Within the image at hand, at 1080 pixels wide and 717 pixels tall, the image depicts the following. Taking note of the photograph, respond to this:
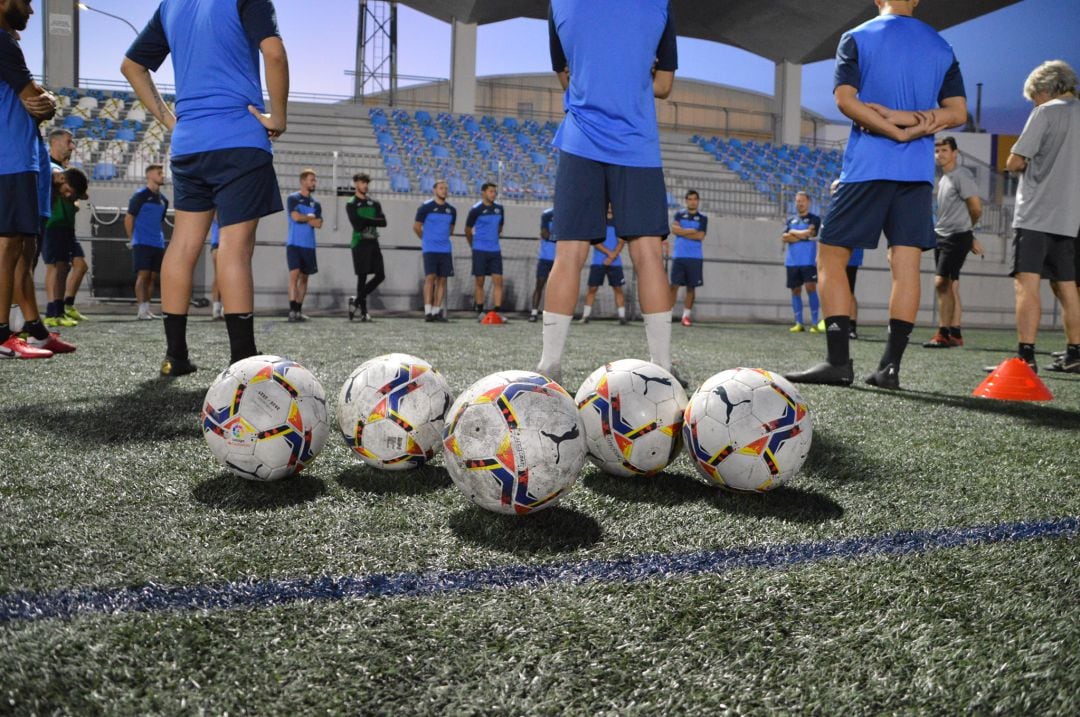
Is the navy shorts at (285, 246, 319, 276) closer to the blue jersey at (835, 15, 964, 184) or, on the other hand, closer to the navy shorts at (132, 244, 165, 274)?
the navy shorts at (132, 244, 165, 274)

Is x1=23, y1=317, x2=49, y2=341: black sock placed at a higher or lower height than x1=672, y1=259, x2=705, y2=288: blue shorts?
lower

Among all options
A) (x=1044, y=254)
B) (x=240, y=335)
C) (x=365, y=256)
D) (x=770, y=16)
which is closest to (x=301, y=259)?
(x=365, y=256)

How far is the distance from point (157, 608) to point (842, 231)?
3.76 metres

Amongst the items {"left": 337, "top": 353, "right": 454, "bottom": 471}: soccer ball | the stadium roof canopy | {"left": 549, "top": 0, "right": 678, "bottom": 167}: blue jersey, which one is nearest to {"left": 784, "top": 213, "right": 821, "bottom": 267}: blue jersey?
{"left": 549, "top": 0, "right": 678, "bottom": 167}: blue jersey

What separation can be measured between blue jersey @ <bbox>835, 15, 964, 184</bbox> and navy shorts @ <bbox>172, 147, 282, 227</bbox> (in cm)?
294

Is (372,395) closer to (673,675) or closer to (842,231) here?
(673,675)

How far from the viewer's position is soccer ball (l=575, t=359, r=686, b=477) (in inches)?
82.0

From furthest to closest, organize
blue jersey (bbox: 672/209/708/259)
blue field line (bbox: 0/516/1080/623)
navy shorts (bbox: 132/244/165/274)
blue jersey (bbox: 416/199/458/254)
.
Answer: blue jersey (bbox: 672/209/708/259) → blue jersey (bbox: 416/199/458/254) → navy shorts (bbox: 132/244/165/274) → blue field line (bbox: 0/516/1080/623)

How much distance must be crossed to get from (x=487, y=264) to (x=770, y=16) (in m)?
15.5

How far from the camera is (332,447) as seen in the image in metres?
2.52

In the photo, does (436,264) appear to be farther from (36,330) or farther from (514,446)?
(514,446)

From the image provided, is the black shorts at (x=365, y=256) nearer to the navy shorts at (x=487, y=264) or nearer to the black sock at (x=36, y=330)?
the navy shorts at (x=487, y=264)

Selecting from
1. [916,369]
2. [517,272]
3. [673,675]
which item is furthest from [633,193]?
[517,272]

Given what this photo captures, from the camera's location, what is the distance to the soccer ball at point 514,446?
170cm
